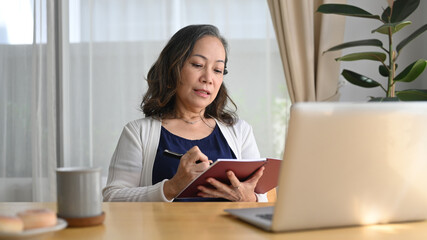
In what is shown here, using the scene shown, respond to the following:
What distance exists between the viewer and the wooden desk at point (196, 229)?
35.0 inches

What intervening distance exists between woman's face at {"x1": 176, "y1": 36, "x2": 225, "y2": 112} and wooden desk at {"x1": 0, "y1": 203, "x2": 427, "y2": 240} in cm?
85

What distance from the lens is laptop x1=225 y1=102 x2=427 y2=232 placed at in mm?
843

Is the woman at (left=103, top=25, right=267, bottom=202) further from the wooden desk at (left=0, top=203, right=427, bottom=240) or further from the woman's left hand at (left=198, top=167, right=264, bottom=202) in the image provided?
the wooden desk at (left=0, top=203, right=427, bottom=240)

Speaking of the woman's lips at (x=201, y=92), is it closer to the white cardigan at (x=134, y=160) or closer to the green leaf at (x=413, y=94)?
the white cardigan at (x=134, y=160)

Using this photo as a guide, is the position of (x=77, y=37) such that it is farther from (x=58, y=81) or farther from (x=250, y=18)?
(x=250, y=18)

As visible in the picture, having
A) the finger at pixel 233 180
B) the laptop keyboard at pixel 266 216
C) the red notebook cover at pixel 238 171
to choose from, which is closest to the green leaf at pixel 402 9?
the red notebook cover at pixel 238 171

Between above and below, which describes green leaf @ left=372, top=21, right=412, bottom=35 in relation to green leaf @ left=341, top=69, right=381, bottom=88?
above

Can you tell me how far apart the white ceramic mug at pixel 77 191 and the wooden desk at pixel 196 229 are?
37 millimetres

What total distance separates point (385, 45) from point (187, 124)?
73.3 inches

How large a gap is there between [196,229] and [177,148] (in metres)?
0.96

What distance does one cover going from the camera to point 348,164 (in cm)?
88

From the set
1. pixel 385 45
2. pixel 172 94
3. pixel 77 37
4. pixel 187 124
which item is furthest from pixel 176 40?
pixel 385 45

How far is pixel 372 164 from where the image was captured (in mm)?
900

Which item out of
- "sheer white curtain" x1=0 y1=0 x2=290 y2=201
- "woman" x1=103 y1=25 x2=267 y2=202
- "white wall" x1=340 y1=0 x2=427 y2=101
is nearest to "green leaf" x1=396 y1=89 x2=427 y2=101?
"white wall" x1=340 y1=0 x2=427 y2=101
